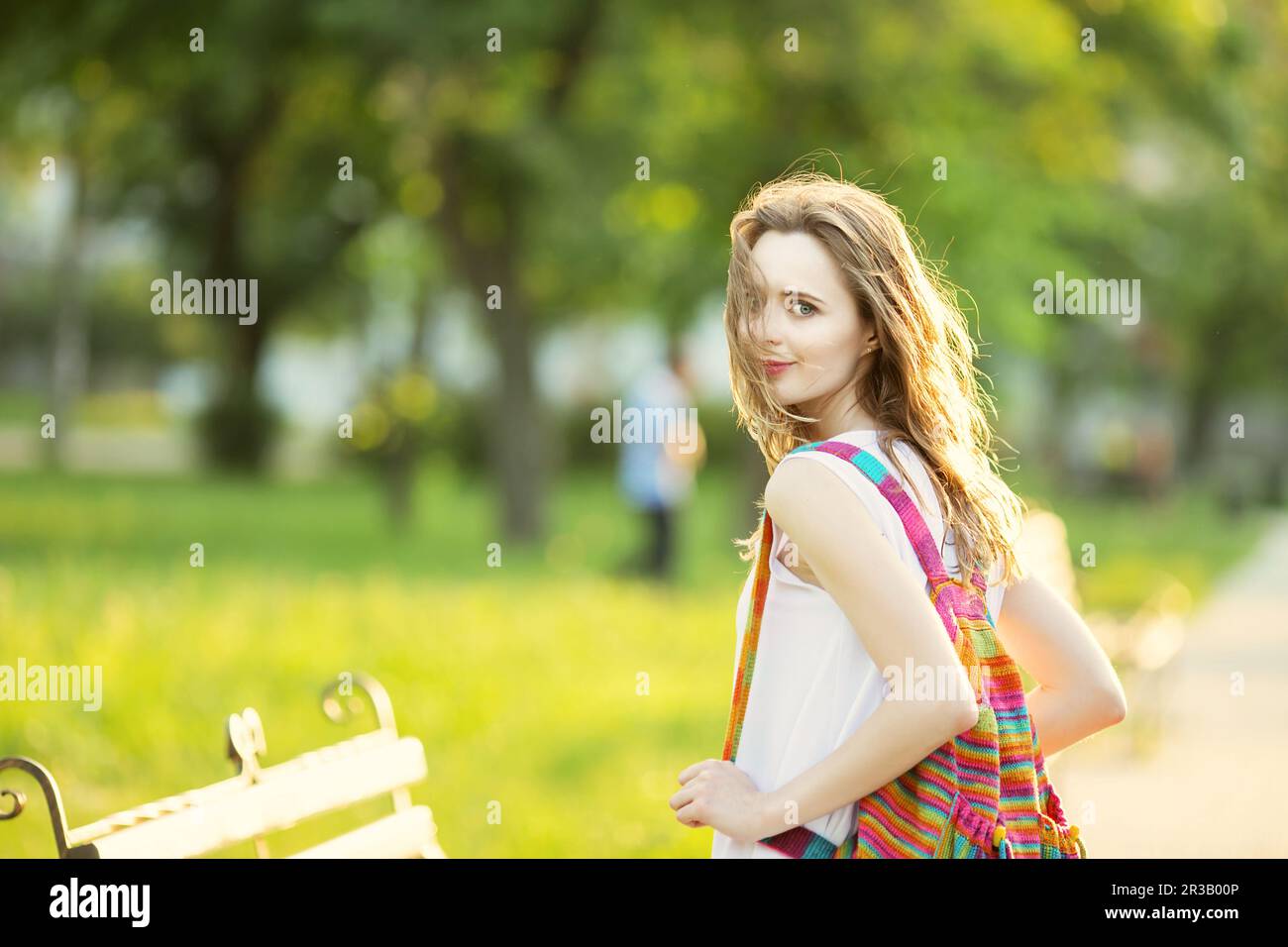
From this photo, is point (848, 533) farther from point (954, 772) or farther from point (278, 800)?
point (278, 800)

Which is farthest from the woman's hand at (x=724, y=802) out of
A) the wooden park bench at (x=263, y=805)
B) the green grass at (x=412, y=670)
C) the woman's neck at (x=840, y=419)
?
the green grass at (x=412, y=670)

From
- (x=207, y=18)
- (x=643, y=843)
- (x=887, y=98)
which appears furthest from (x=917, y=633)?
(x=207, y=18)

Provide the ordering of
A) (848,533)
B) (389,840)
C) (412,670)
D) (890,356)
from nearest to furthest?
(848,533) → (890,356) → (389,840) → (412,670)

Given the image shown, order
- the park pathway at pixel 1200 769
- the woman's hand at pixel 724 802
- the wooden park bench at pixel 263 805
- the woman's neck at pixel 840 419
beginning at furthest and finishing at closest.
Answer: the park pathway at pixel 1200 769
the wooden park bench at pixel 263 805
the woman's neck at pixel 840 419
the woman's hand at pixel 724 802

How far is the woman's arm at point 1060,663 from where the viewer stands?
88.9 inches

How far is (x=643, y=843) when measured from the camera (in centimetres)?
604

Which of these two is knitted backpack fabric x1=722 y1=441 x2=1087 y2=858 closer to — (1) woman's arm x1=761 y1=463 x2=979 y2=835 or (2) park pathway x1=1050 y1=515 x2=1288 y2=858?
(1) woman's arm x1=761 y1=463 x2=979 y2=835

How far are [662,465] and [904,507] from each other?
11.4 meters

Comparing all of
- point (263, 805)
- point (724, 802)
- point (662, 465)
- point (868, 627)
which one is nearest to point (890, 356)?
point (868, 627)

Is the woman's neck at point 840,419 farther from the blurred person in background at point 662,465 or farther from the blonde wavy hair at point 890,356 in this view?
the blurred person in background at point 662,465

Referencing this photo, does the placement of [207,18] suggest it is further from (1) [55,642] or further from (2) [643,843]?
(2) [643,843]

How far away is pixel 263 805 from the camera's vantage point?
2.87 meters

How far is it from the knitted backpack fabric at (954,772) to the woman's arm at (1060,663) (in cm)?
22
